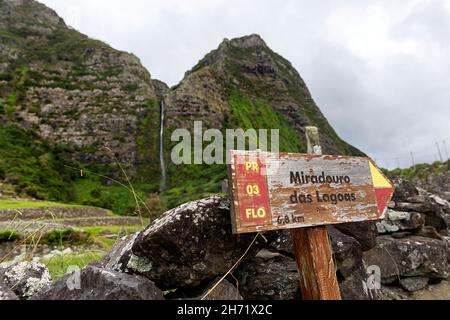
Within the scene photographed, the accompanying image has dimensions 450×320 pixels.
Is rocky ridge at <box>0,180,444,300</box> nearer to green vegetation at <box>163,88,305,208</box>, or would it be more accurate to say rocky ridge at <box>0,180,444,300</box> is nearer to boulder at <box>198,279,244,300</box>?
boulder at <box>198,279,244,300</box>

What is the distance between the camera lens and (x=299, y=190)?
3.32 meters

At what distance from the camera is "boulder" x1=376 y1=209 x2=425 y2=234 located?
→ 7.40 m

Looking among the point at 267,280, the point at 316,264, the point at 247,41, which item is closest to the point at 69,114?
the point at 267,280

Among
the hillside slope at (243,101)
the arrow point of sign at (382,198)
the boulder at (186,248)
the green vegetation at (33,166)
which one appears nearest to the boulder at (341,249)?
the arrow point of sign at (382,198)

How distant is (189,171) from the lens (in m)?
64.4

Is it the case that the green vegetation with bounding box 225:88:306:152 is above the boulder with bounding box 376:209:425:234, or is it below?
above

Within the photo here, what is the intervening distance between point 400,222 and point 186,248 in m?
6.12

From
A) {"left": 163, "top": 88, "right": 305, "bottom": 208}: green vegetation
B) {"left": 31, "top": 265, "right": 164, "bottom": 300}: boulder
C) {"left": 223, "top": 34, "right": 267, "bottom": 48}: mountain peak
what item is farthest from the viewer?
{"left": 223, "top": 34, "right": 267, "bottom": 48}: mountain peak

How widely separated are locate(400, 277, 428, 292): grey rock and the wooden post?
4.24 metres

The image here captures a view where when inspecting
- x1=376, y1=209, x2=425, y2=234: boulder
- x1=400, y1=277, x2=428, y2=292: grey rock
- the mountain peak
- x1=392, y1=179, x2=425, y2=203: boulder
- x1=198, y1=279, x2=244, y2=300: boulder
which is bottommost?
x1=400, y1=277, x2=428, y2=292: grey rock

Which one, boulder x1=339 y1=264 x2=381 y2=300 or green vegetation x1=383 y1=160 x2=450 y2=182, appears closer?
boulder x1=339 y1=264 x2=381 y2=300

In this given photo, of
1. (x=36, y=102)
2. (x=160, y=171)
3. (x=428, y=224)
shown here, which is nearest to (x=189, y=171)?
(x=160, y=171)

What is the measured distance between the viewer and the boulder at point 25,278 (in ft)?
12.4

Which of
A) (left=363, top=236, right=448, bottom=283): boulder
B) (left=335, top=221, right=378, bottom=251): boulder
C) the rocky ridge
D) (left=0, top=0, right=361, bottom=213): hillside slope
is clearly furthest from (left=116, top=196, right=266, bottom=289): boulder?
(left=0, top=0, right=361, bottom=213): hillside slope
